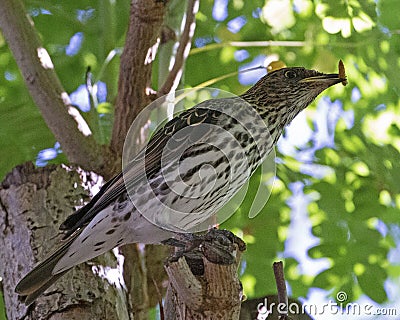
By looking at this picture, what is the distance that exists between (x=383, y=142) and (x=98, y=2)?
82.1 inches

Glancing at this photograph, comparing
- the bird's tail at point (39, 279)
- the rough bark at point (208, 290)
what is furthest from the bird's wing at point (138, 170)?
the rough bark at point (208, 290)

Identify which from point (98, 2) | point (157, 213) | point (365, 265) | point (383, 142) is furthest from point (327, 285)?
point (98, 2)

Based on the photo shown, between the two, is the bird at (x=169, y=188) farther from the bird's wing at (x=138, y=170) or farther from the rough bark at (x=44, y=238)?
the rough bark at (x=44, y=238)

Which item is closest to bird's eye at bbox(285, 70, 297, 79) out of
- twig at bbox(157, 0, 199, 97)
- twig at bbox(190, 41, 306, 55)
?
twig at bbox(157, 0, 199, 97)

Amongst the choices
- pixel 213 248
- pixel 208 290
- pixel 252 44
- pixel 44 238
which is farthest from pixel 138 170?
pixel 252 44

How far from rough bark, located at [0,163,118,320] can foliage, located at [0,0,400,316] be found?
2.53 feet

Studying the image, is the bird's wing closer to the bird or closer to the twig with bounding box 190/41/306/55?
the bird

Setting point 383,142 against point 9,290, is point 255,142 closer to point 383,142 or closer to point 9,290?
point 9,290

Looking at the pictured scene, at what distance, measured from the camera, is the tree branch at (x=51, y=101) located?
4027 mm

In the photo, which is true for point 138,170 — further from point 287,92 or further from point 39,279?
point 287,92

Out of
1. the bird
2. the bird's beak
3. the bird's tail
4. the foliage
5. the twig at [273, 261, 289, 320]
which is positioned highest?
the twig at [273, 261, 289, 320]

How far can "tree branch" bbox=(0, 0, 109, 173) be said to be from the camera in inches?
159

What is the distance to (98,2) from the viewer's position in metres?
4.88

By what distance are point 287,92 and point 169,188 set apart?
2.81 feet
